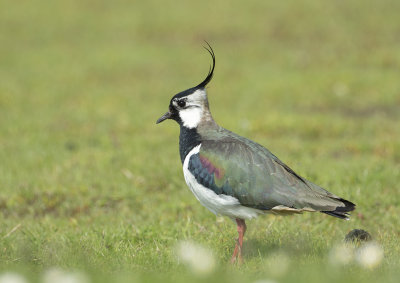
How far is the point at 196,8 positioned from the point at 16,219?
1427 centimetres

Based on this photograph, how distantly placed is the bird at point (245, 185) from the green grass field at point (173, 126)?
16.4 inches

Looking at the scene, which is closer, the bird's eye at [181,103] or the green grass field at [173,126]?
the green grass field at [173,126]

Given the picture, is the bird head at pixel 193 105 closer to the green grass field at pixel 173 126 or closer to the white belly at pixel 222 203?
the white belly at pixel 222 203

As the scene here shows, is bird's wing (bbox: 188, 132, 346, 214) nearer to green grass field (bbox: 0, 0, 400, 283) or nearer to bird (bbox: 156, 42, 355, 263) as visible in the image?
bird (bbox: 156, 42, 355, 263)

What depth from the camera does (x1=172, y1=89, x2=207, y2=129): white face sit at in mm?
5895

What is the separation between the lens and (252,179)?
17.2 ft

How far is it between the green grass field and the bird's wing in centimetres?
47

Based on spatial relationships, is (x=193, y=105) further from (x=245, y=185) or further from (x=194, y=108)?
(x=245, y=185)

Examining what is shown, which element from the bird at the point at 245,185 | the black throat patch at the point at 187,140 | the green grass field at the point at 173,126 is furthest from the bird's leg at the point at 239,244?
the black throat patch at the point at 187,140

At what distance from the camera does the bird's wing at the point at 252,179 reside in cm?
515

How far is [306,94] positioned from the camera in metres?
13.7

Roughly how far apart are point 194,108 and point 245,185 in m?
1.08

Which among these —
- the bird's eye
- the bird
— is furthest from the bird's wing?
the bird's eye

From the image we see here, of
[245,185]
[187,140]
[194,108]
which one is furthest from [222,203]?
A: [194,108]
